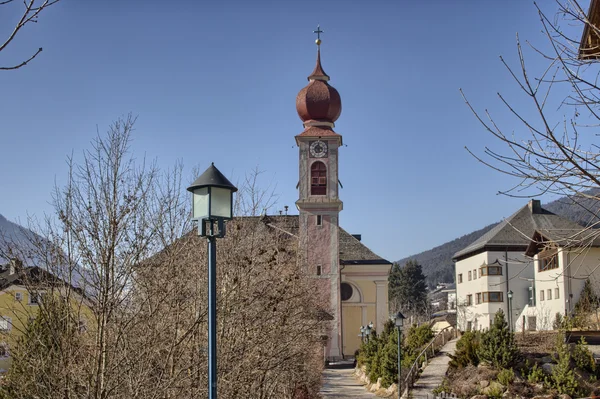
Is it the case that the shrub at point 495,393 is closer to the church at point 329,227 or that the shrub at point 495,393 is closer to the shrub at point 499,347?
the shrub at point 499,347

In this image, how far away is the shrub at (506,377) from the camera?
23391mm

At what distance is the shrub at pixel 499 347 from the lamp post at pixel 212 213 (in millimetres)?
18394

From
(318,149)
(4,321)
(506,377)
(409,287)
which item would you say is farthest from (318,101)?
(409,287)

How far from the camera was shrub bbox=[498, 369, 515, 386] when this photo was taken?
76.7 feet

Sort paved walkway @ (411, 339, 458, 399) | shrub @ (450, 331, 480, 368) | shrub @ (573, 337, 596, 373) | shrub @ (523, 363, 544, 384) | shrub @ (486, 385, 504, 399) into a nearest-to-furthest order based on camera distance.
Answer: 1. shrub @ (486, 385, 504, 399)
2. shrub @ (523, 363, 544, 384)
3. shrub @ (573, 337, 596, 373)
4. paved walkway @ (411, 339, 458, 399)
5. shrub @ (450, 331, 480, 368)

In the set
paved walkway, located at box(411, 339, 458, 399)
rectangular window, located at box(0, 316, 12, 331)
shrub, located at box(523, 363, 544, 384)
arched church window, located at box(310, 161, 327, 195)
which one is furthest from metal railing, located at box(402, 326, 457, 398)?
rectangular window, located at box(0, 316, 12, 331)

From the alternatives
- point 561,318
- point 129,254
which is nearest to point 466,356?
point 561,318

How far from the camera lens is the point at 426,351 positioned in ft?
109

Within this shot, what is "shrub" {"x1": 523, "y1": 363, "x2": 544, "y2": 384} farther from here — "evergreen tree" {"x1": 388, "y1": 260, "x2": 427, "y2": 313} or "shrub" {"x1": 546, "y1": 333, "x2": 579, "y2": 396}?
"evergreen tree" {"x1": 388, "y1": 260, "x2": 427, "y2": 313}

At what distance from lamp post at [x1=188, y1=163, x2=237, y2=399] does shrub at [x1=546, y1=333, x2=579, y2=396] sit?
17.0 meters

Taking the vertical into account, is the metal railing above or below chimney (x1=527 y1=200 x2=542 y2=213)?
below

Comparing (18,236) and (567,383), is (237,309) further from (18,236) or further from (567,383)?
(567,383)

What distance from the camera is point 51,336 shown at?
378 inches

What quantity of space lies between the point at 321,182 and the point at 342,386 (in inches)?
727
